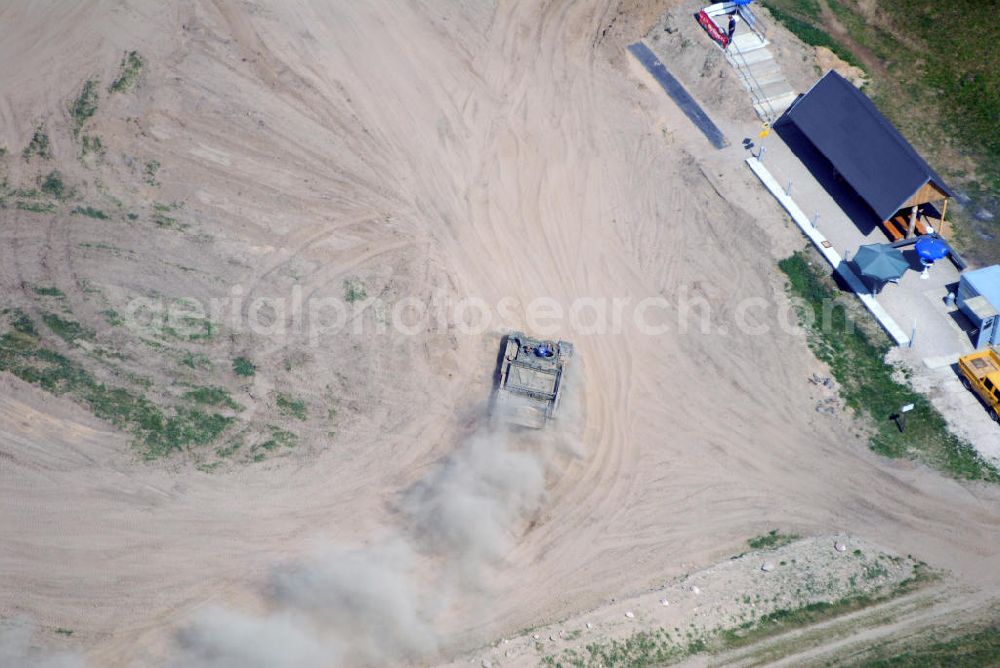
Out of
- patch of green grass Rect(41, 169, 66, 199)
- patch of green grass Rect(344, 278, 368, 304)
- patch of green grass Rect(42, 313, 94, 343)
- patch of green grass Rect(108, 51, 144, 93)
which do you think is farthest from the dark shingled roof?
patch of green grass Rect(41, 169, 66, 199)

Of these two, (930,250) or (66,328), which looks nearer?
(66,328)

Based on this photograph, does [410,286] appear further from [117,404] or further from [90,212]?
[90,212]

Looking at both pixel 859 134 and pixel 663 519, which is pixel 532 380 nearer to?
pixel 663 519

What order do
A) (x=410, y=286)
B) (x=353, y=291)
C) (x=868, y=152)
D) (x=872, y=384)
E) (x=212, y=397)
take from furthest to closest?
(x=868, y=152) → (x=410, y=286) → (x=353, y=291) → (x=872, y=384) → (x=212, y=397)

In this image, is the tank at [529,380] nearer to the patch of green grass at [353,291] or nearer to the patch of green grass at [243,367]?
the patch of green grass at [353,291]

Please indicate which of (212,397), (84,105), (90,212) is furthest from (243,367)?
(84,105)

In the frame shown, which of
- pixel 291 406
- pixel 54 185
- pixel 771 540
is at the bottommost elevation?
pixel 771 540
